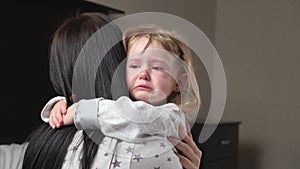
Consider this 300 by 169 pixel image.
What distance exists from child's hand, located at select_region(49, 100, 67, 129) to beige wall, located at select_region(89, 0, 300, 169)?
2115mm

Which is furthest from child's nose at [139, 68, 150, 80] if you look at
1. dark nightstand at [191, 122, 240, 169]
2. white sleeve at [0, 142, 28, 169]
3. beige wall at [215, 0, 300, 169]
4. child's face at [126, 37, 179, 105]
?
beige wall at [215, 0, 300, 169]

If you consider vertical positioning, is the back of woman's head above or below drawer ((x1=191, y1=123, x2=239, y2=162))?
above

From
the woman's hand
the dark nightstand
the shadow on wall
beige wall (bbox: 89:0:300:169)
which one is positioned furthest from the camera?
the shadow on wall

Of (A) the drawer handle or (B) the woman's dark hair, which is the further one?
(A) the drawer handle

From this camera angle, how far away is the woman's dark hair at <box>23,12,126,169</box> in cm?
57

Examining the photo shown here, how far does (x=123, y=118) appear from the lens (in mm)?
546

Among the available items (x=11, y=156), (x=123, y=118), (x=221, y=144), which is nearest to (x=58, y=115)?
(x=123, y=118)

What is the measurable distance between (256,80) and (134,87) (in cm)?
250

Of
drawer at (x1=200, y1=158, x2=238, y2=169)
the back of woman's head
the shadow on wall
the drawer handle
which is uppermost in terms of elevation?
the back of woman's head

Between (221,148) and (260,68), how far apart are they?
34.2 inches

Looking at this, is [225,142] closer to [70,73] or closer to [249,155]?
[249,155]

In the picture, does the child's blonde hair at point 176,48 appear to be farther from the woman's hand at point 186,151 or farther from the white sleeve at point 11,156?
the white sleeve at point 11,156

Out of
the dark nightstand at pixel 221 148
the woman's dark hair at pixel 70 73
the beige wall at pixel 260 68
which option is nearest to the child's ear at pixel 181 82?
the woman's dark hair at pixel 70 73

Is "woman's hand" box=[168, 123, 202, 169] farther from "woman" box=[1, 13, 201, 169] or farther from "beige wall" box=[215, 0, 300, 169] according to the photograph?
"beige wall" box=[215, 0, 300, 169]
